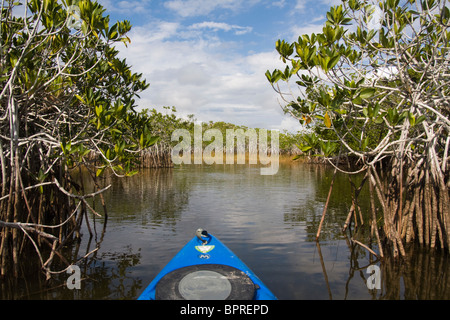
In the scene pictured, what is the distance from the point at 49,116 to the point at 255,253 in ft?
14.1

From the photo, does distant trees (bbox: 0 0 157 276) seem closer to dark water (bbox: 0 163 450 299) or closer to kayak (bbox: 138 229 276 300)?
dark water (bbox: 0 163 450 299)

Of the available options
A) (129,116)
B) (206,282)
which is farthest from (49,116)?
(206,282)

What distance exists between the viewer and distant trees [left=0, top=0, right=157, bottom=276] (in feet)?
15.1

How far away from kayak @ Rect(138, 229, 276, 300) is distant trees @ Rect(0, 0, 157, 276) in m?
1.44

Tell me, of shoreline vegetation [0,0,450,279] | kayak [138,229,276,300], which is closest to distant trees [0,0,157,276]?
shoreline vegetation [0,0,450,279]

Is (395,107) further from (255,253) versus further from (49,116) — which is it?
(49,116)

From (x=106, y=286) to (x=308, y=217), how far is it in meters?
5.76

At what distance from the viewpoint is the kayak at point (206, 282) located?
3633 mm

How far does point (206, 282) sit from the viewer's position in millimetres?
3865

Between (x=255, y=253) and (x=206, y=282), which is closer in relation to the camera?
(x=206, y=282)

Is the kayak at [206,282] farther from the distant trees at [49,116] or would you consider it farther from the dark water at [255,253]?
the distant trees at [49,116]

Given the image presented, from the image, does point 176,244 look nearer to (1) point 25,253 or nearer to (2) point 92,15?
(1) point 25,253

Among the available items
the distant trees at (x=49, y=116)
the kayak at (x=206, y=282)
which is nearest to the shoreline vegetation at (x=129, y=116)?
the distant trees at (x=49, y=116)
